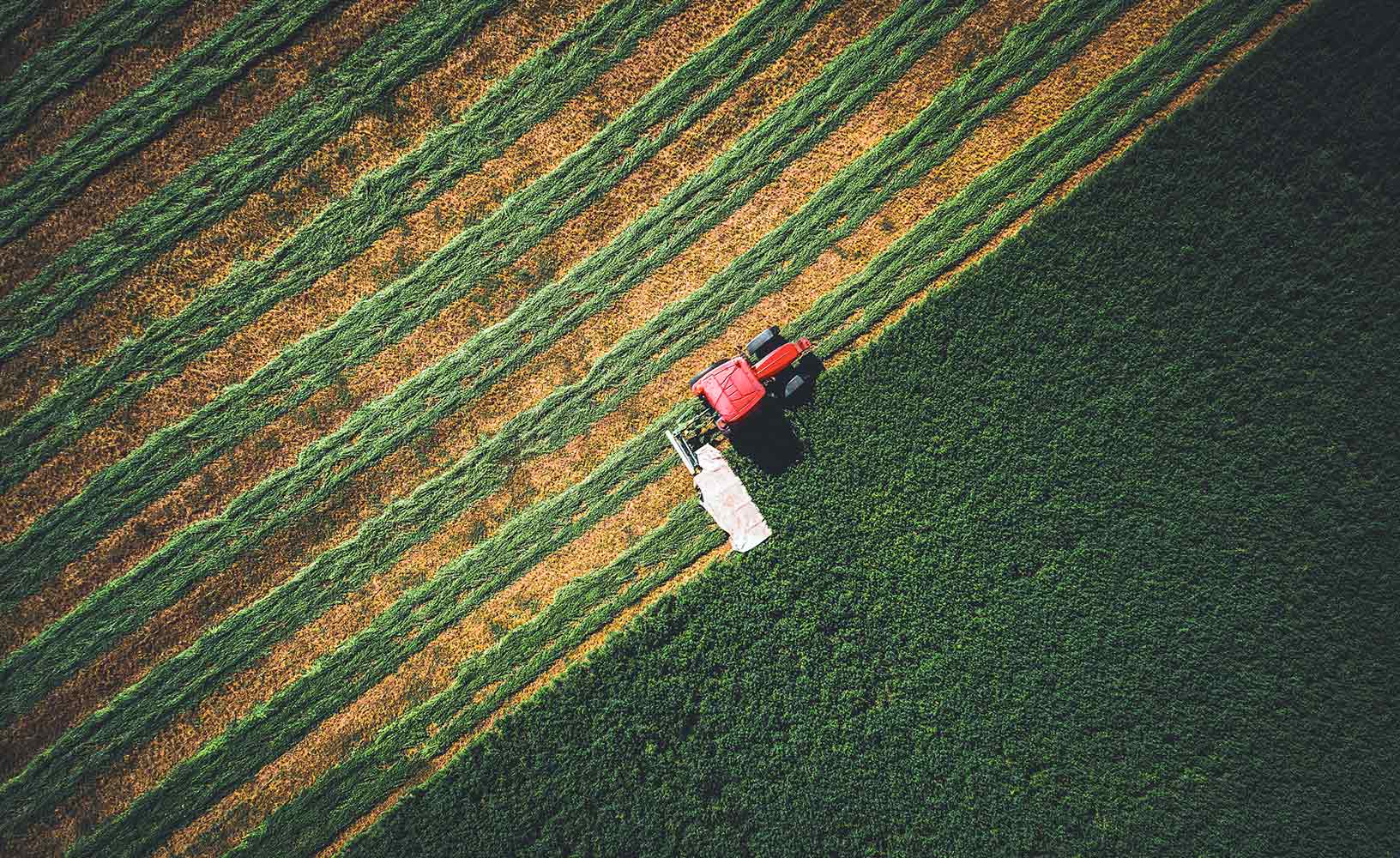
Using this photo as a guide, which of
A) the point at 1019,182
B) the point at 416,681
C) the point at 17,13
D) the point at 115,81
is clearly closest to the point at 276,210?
the point at 115,81

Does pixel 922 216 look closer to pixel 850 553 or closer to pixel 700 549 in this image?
pixel 850 553

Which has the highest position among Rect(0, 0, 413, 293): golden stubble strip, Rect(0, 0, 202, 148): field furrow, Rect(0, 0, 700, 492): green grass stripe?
Rect(0, 0, 202, 148): field furrow

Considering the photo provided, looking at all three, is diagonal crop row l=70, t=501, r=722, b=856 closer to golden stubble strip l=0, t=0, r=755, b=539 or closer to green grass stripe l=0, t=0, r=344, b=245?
golden stubble strip l=0, t=0, r=755, b=539

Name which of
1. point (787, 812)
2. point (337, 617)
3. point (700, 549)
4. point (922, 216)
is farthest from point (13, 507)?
point (922, 216)

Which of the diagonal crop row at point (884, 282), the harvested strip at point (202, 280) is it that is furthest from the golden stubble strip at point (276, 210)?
the diagonal crop row at point (884, 282)

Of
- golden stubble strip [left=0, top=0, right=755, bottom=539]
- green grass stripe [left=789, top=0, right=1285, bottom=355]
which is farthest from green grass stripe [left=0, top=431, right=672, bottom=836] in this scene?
green grass stripe [left=789, top=0, right=1285, bottom=355]

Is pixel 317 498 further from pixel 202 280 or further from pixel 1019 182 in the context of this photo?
pixel 1019 182
